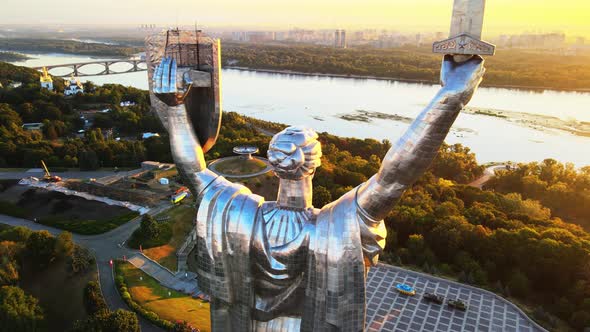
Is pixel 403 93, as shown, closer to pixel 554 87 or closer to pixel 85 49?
pixel 554 87

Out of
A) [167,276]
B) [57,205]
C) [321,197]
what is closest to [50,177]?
[57,205]

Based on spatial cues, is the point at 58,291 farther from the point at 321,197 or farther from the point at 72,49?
the point at 72,49

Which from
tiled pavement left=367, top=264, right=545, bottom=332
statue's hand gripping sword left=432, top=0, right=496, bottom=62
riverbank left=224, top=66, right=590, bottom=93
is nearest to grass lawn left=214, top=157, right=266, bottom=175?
tiled pavement left=367, top=264, right=545, bottom=332

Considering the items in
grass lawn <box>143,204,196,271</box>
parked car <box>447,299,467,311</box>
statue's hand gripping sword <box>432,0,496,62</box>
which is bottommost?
grass lawn <box>143,204,196,271</box>

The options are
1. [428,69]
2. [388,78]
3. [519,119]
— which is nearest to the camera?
[519,119]

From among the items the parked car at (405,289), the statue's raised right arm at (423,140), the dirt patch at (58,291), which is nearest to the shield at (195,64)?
the statue's raised right arm at (423,140)

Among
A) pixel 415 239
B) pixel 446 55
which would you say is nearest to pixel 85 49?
pixel 415 239

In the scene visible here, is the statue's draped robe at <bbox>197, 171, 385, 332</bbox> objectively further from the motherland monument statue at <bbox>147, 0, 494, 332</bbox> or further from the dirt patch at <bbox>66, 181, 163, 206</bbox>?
the dirt patch at <bbox>66, 181, 163, 206</bbox>
